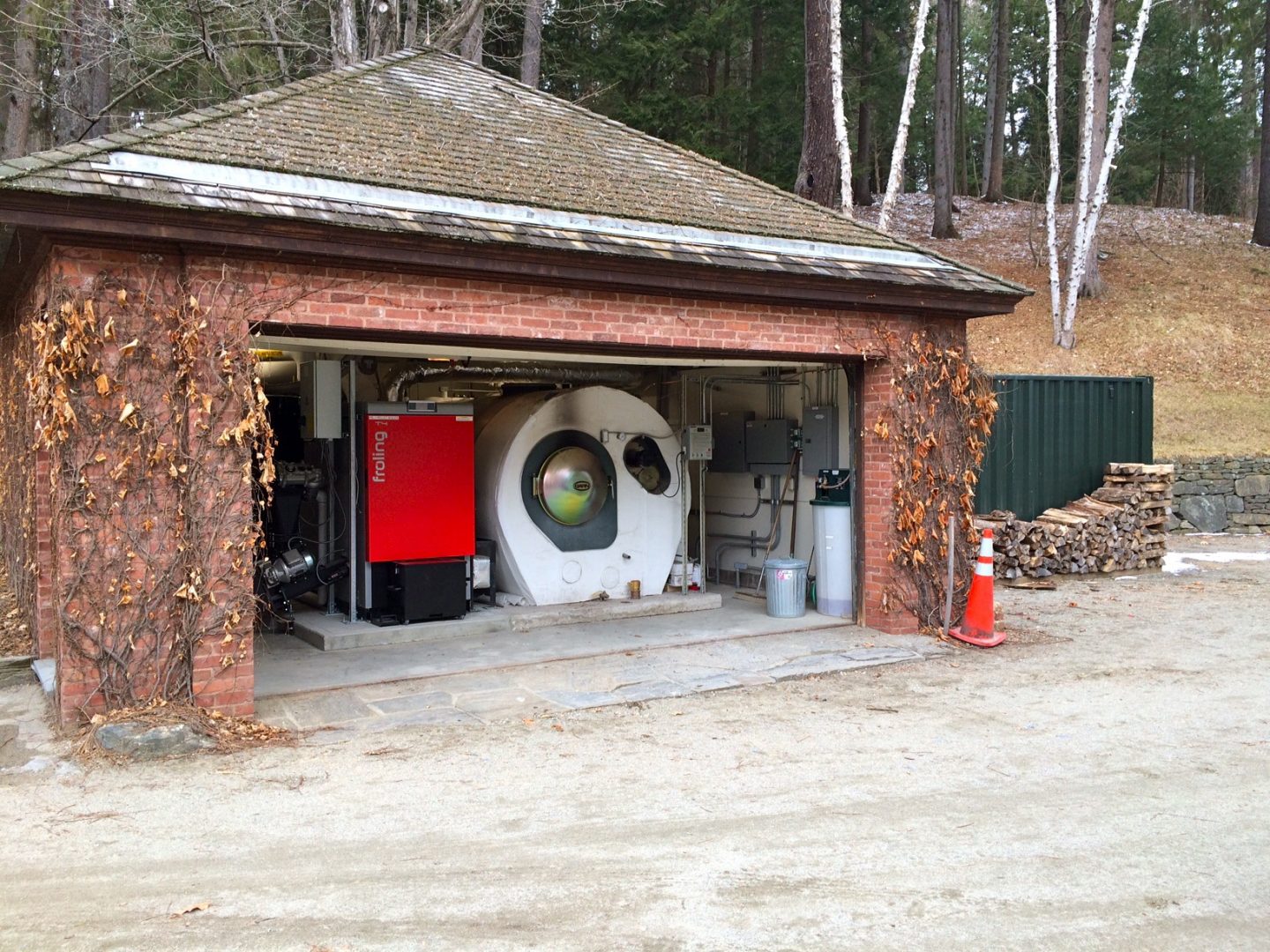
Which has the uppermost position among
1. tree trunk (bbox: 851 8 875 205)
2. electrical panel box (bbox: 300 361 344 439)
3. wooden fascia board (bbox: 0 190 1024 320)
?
tree trunk (bbox: 851 8 875 205)

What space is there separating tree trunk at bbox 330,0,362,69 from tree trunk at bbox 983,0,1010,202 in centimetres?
2257

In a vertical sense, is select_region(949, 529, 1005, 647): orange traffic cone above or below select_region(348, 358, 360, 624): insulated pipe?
below

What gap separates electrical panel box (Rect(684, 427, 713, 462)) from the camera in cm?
1067

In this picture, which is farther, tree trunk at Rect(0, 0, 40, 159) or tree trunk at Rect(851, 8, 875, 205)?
tree trunk at Rect(851, 8, 875, 205)

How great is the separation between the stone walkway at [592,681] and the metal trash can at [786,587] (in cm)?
55

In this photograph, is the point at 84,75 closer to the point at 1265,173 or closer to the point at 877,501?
the point at 877,501

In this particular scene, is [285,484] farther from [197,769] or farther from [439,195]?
[197,769]

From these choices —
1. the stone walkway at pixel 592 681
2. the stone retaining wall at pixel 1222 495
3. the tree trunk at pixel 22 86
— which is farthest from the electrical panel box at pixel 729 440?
the tree trunk at pixel 22 86

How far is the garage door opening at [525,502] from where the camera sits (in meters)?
9.10

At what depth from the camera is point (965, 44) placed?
144 ft

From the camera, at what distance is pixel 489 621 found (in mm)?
9469

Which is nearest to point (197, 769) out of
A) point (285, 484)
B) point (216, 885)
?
point (216, 885)

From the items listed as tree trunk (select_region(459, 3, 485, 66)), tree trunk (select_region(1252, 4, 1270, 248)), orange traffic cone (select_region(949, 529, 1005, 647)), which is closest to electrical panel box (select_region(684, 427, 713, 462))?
orange traffic cone (select_region(949, 529, 1005, 647))

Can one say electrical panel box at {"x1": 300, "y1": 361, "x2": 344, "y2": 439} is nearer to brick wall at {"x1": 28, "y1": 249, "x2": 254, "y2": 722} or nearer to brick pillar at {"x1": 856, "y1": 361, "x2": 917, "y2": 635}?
brick wall at {"x1": 28, "y1": 249, "x2": 254, "y2": 722}
